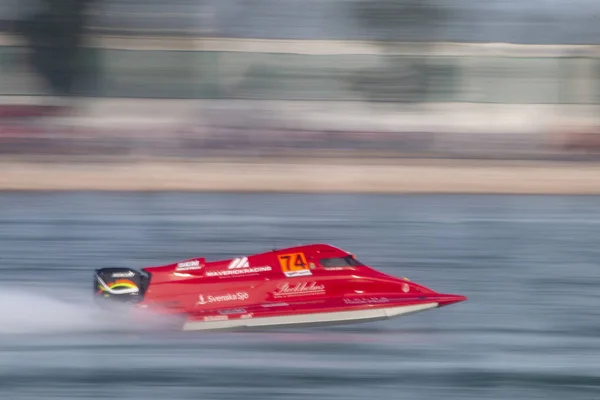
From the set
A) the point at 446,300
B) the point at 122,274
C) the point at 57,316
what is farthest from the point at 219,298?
the point at 446,300

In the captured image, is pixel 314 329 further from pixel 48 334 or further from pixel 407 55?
pixel 407 55

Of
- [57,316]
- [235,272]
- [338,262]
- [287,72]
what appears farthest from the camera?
[287,72]

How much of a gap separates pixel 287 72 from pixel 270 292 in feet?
63.7

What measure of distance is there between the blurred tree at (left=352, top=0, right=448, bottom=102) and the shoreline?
6383 millimetres

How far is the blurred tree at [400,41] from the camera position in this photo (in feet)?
86.8

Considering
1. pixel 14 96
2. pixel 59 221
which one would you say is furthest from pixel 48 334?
pixel 14 96

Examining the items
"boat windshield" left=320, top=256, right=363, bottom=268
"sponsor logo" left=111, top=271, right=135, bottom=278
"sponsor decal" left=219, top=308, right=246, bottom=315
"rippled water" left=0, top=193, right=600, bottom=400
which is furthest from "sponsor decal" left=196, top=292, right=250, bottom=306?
"boat windshield" left=320, top=256, right=363, bottom=268

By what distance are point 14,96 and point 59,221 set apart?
12.6 metres

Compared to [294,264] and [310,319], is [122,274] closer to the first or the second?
[294,264]

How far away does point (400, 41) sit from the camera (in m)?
27.6

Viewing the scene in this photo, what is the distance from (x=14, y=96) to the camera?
25.8 meters

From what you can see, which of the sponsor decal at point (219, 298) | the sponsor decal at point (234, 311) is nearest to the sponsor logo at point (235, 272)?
the sponsor decal at point (219, 298)

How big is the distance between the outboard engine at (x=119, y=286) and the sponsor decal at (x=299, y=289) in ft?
3.60

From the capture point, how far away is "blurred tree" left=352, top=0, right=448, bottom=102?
26469 millimetres
